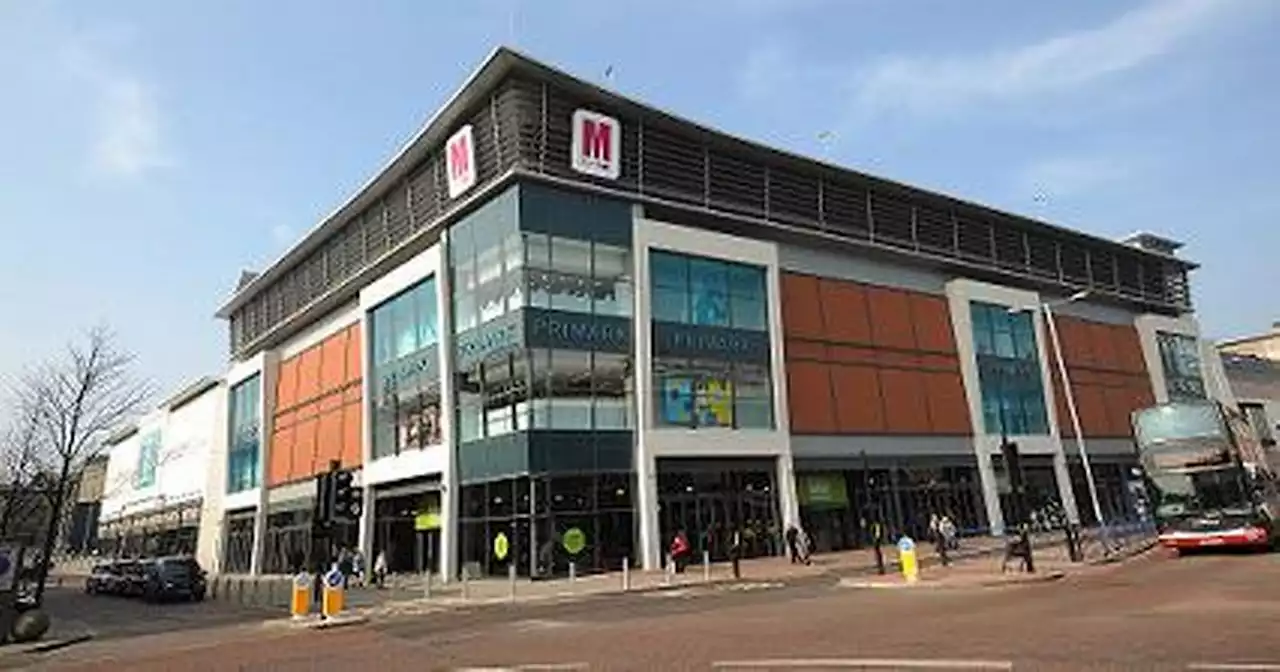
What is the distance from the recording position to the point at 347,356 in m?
53.8

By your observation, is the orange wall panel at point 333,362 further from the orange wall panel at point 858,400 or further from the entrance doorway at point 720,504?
the orange wall panel at point 858,400

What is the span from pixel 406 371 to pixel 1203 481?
32177 millimetres

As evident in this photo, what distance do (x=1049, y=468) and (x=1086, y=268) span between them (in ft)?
52.6

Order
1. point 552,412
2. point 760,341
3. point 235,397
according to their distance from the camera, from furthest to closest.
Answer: point 235,397 < point 760,341 < point 552,412

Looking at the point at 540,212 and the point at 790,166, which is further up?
the point at 790,166

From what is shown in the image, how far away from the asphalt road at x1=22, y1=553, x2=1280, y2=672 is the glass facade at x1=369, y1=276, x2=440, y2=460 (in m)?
19.4

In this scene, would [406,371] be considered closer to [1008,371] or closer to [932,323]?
[932,323]

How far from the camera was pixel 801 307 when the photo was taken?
46.9 meters

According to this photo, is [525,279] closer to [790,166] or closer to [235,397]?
[790,166]

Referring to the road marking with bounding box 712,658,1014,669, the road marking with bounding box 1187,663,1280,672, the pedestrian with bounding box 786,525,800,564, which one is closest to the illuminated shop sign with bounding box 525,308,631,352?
the pedestrian with bounding box 786,525,800,564

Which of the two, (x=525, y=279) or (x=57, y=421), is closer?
(x=525, y=279)

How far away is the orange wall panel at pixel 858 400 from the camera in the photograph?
46.3 meters

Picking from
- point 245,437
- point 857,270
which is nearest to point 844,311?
point 857,270

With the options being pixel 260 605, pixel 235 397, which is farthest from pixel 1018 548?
pixel 235 397
